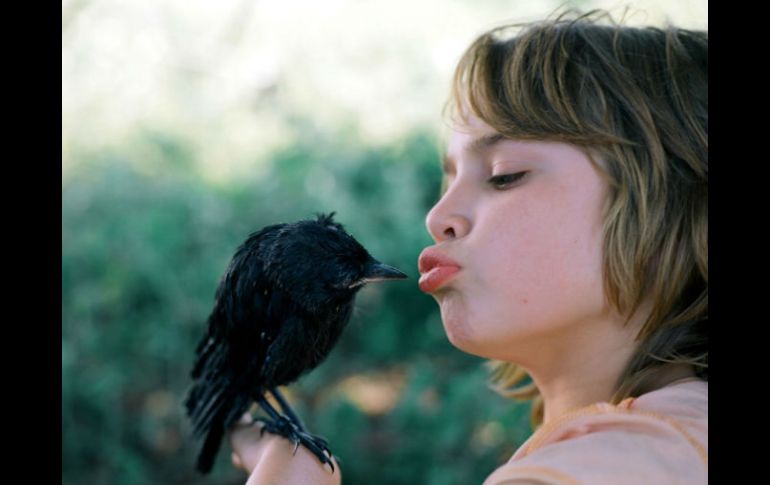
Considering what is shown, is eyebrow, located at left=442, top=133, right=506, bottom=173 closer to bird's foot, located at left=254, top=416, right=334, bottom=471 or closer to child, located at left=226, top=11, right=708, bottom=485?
child, located at left=226, top=11, right=708, bottom=485

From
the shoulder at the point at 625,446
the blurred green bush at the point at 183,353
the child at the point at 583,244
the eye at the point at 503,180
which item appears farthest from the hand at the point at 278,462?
the blurred green bush at the point at 183,353

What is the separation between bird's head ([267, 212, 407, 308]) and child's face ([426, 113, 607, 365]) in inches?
5.5

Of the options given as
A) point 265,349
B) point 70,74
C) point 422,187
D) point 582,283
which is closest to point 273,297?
point 265,349

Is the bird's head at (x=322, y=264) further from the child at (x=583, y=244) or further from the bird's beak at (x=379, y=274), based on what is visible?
the child at (x=583, y=244)

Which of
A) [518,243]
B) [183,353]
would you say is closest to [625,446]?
[518,243]

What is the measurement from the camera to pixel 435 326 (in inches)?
75.7

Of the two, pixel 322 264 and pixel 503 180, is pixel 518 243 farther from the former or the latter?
pixel 322 264

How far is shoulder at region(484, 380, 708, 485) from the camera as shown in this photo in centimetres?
80

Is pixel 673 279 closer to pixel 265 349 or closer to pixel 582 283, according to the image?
pixel 582 283

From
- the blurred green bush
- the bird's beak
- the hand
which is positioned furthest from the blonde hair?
the blurred green bush

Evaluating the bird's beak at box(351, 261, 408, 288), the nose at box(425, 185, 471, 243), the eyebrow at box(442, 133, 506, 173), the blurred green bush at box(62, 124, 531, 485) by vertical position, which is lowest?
the blurred green bush at box(62, 124, 531, 485)

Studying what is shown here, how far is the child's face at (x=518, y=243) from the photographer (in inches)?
35.3

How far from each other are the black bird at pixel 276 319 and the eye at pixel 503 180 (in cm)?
19

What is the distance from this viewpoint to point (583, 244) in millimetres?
951
